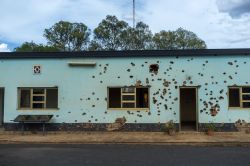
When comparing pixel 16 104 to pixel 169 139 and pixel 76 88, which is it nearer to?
pixel 76 88

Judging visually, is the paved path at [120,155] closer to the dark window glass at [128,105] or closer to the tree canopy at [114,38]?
the dark window glass at [128,105]

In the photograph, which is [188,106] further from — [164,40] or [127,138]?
[164,40]

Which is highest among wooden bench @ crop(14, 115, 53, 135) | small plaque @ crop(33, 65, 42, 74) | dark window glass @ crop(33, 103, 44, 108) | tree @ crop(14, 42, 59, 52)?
tree @ crop(14, 42, 59, 52)

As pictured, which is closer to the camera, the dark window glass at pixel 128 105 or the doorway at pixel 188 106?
the dark window glass at pixel 128 105

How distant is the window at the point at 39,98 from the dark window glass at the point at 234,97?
9.16 m

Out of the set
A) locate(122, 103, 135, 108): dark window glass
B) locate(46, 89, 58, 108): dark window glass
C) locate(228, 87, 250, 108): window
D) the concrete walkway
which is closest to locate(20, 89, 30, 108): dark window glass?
locate(46, 89, 58, 108): dark window glass

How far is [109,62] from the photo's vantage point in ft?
68.3

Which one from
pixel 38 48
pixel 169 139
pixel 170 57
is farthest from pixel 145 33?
pixel 169 139

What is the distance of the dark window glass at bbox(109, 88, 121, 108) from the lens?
2097 centimetres

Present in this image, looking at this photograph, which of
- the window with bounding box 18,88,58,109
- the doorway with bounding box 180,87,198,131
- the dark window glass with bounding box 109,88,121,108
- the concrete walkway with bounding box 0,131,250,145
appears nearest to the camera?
the concrete walkway with bounding box 0,131,250,145

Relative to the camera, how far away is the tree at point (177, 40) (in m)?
52.8

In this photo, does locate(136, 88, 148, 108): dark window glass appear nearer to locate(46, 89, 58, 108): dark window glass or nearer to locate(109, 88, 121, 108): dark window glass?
locate(109, 88, 121, 108): dark window glass

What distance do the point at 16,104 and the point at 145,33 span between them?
3542 cm

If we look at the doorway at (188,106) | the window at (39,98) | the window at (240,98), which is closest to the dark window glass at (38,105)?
the window at (39,98)
